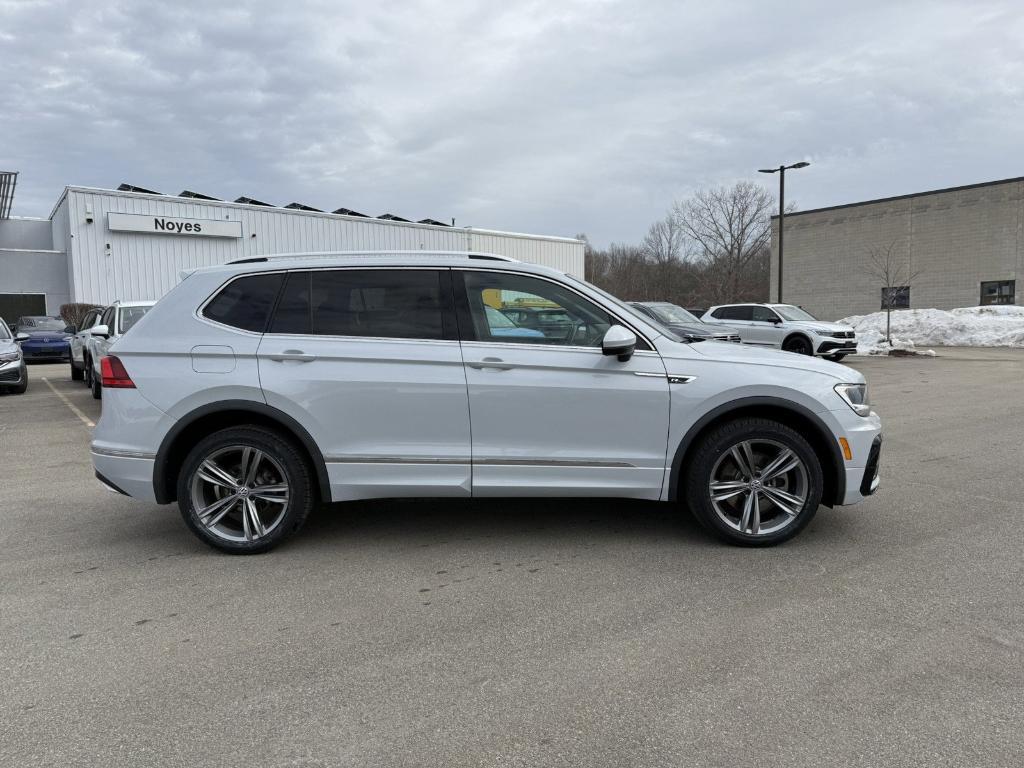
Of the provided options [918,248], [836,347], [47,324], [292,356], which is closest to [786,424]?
[292,356]

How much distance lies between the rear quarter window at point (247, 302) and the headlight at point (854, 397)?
3504mm

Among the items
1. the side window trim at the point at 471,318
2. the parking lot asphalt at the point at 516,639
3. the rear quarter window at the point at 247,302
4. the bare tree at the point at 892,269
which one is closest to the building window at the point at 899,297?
the bare tree at the point at 892,269

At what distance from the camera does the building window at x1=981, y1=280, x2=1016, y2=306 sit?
36.9m

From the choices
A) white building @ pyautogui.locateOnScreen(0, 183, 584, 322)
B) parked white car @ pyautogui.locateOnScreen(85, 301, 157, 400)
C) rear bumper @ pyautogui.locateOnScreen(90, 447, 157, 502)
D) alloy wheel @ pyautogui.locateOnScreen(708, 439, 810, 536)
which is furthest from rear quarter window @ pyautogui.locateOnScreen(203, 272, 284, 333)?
white building @ pyautogui.locateOnScreen(0, 183, 584, 322)

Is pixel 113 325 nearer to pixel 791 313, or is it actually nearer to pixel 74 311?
pixel 74 311

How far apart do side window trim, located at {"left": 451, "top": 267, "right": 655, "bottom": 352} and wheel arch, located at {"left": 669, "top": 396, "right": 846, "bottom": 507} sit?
563 millimetres

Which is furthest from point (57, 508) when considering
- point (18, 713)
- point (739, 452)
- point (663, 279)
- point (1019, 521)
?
point (663, 279)

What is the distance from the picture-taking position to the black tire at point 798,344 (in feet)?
63.4

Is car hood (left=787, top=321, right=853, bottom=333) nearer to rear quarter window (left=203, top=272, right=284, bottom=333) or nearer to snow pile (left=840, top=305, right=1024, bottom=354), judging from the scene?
snow pile (left=840, top=305, right=1024, bottom=354)

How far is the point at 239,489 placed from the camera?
444cm

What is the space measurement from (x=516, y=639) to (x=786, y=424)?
2236 mm

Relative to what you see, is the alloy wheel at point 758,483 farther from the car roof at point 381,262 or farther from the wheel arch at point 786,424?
the car roof at point 381,262

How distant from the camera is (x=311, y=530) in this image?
498cm

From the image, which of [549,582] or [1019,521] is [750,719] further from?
[1019,521]
